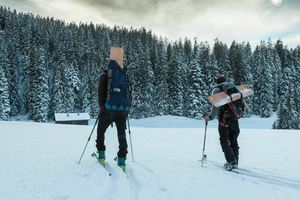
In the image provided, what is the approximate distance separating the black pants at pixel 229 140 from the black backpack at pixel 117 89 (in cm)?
201

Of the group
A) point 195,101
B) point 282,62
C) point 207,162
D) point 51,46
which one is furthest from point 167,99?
point 51,46

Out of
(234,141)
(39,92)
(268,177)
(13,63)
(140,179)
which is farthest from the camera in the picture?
(13,63)

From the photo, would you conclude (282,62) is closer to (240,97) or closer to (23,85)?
(240,97)

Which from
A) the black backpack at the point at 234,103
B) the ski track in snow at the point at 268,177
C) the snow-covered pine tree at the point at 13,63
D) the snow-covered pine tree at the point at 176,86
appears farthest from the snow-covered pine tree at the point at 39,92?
the ski track in snow at the point at 268,177

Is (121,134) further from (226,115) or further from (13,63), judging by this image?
(13,63)

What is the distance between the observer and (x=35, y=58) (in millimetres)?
40062

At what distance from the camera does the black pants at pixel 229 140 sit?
3613 mm

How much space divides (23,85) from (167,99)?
38703 millimetres

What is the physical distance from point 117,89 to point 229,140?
2.60 metres

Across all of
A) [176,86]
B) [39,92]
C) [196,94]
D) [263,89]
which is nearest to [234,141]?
[196,94]

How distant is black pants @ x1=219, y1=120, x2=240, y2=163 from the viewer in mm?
3613

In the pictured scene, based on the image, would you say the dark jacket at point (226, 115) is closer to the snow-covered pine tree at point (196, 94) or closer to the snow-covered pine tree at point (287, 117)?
the snow-covered pine tree at point (287, 117)

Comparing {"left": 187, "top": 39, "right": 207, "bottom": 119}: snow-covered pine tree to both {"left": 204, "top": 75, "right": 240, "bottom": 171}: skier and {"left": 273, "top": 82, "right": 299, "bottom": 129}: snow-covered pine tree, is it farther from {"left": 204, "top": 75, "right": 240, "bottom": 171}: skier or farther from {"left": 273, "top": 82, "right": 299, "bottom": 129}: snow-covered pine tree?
{"left": 204, "top": 75, "right": 240, "bottom": 171}: skier

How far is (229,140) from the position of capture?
3936 mm
